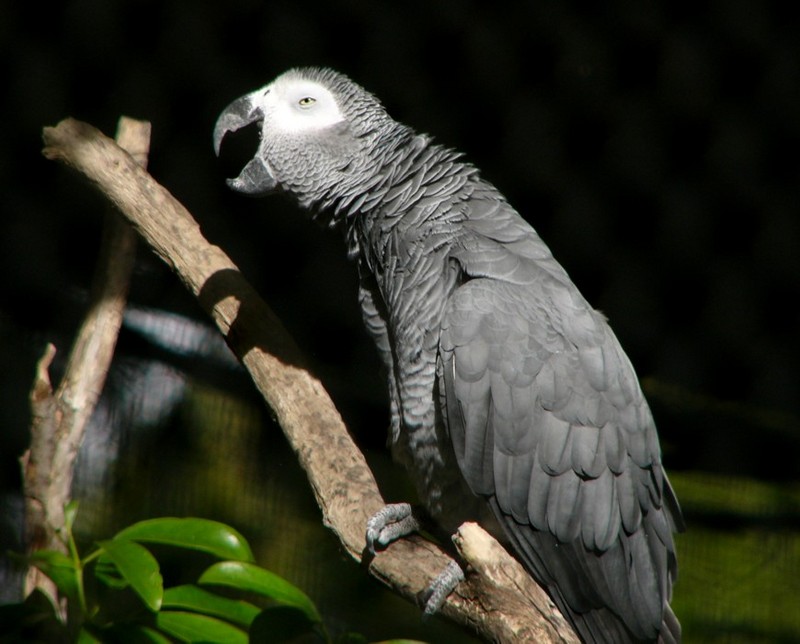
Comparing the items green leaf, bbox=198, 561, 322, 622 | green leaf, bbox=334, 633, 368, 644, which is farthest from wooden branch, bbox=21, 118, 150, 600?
green leaf, bbox=334, 633, 368, 644

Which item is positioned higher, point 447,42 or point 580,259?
point 447,42

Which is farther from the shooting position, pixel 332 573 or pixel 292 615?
pixel 332 573

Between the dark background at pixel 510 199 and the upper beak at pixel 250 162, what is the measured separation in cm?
21

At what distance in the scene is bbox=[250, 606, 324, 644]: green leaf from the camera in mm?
717

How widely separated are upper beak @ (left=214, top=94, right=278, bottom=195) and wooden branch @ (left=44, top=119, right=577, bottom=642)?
0.23 ft

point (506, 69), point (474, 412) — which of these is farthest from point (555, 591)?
point (506, 69)

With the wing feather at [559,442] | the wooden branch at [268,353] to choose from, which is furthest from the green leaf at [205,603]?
the wing feather at [559,442]

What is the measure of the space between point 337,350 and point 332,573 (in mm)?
314

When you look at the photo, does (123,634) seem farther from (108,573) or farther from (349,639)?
(349,639)

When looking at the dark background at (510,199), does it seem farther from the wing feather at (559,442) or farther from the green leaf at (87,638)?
the green leaf at (87,638)

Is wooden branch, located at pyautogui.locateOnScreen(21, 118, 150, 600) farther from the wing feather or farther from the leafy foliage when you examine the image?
the wing feather

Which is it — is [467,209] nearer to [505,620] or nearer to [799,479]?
[505,620]

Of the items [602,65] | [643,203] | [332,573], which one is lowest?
[332,573]

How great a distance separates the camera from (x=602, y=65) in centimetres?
119
